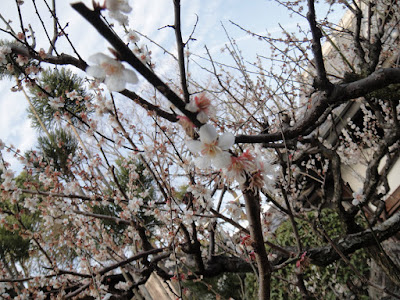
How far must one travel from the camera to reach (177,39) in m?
1.19

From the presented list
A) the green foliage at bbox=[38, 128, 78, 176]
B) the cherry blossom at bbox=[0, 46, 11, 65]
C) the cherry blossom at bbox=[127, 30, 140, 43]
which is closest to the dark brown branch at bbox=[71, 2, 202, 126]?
the cherry blossom at bbox=[0, 46, 11, 65]

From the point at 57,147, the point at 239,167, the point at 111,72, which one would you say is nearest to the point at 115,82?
the point at 111,72

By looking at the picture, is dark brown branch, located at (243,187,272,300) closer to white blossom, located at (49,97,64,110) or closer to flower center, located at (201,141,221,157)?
flower center, located at (201,141,221,157)

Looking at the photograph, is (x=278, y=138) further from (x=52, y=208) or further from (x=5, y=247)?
(x=5, y=247)

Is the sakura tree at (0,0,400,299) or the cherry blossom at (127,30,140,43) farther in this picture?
the cherry blossom at (127,30,140,43)

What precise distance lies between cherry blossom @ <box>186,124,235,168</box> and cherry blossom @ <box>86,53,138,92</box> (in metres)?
0.27

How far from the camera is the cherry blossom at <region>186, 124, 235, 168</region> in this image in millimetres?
911

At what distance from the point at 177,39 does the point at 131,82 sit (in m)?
0.44

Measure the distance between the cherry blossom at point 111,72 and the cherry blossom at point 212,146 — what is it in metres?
0.27

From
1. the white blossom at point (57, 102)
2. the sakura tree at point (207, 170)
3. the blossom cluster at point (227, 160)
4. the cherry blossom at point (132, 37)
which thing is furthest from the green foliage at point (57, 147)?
the blossom cluster at point (227, 160)

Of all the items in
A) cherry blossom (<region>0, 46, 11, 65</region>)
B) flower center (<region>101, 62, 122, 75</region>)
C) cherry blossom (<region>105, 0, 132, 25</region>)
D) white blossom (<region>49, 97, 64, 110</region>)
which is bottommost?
flower center (<region>101, 62, 122, 75</region>)

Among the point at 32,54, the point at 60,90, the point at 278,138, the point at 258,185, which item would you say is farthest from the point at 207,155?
the point at 60,90

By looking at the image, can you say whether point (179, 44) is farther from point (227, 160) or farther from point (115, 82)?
point (227, 160)

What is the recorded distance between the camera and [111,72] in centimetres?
85
